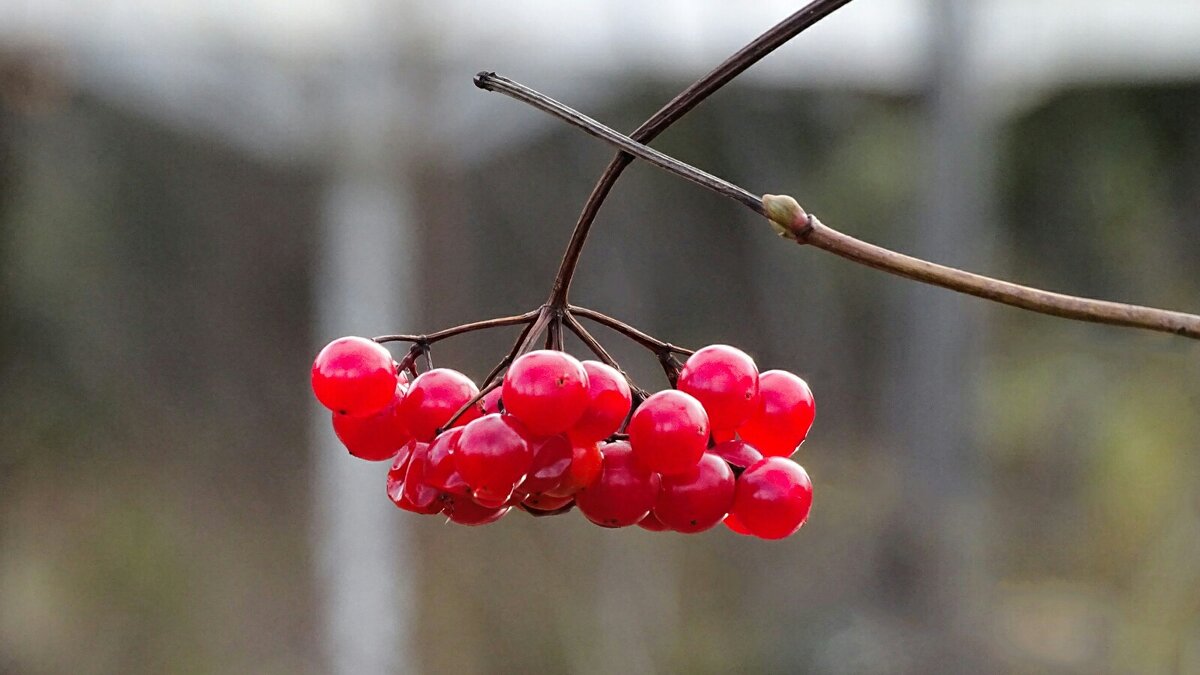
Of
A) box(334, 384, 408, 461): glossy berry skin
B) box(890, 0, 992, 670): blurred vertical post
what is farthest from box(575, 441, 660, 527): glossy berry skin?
box(890, 0, 992, 670): blurred vertical post

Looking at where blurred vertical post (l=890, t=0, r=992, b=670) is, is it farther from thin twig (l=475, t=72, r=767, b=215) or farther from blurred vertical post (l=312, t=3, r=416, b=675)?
thin twig (l=475, t=72, r=767, b=215)

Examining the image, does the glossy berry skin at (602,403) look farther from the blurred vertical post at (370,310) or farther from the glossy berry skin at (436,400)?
the blurred vertical post at (370,310)

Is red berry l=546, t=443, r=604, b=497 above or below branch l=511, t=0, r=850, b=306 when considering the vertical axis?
below

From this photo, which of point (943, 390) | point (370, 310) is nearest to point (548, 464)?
point (943, 390)

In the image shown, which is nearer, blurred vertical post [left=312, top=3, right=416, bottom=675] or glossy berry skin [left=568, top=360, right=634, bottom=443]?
glossy berry skin [left=568, top=360, right=634, bottom=443]

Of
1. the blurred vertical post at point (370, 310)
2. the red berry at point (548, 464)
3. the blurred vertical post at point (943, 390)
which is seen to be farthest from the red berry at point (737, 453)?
the blurred vertical post at point (370, 310)

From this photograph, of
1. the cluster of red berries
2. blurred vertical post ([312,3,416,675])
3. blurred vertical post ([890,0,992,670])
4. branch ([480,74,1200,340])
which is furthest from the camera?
blurred vertical post ([312,3,416,675])
